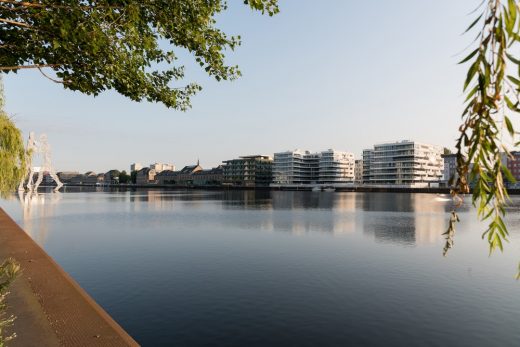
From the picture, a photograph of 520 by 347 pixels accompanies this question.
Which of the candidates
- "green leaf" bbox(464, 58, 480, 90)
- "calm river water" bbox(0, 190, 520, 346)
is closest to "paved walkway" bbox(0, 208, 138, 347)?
"calm river water" bbox(0, 190, 520, 346)

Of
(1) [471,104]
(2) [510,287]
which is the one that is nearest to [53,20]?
(1) [471,104]

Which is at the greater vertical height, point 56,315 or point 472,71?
point 472,71

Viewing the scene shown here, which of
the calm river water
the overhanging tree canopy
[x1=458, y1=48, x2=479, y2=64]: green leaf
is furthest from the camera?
the calm river water

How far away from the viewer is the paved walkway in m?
10.3

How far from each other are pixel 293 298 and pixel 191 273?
28.3 feet

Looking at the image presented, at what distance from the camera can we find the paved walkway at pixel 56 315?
10.3m

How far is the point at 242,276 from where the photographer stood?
83.0 feet

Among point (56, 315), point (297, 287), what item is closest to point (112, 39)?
point (56, 315)

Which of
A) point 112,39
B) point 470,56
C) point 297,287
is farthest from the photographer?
point 297,287

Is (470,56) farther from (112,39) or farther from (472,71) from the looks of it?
(112,39)

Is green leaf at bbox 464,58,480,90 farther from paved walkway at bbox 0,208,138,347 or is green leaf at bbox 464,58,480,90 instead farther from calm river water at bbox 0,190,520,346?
calm river water at bbox 0,190,520,346

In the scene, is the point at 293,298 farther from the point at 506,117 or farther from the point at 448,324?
the point at 506,117

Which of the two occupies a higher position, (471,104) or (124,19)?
(124,19)

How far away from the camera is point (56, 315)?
12109mm
